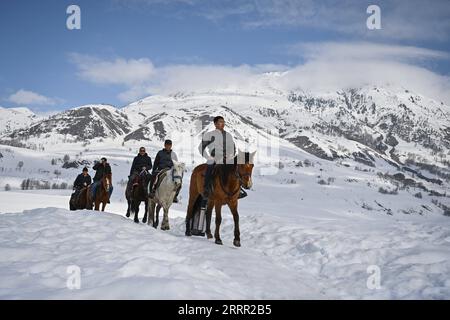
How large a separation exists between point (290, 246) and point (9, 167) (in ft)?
406

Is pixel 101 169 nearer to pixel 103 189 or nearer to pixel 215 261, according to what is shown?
pixel 103 189

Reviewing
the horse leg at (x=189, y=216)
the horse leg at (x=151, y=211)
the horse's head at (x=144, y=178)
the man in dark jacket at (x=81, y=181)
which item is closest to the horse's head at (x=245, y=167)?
the horse leg at (x=189, y=216)

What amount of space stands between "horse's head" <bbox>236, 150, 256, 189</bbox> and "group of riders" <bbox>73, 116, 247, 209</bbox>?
385 mm

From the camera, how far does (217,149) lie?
34.7 ft

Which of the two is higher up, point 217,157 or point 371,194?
point 217,157

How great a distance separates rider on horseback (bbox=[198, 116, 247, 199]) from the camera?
10.5m

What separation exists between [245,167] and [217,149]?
4.10 feet

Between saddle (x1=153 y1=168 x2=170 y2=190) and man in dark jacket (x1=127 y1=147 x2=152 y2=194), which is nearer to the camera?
saddle (x1=153 y1=168 x2=170 y2=190)

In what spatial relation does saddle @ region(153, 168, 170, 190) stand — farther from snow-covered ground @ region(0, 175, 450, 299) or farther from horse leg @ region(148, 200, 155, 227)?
snow-covered ground @ region(0, 175, 450, 299)

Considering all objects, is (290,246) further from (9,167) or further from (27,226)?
(9,167)

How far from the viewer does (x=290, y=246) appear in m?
10.3

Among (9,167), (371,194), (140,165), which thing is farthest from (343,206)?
(9,167)

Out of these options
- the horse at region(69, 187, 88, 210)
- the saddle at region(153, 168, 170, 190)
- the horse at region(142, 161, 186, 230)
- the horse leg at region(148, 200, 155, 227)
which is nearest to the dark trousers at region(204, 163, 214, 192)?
the horse at region(142, 161, 186, 230)

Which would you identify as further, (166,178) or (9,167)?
(9,167)
